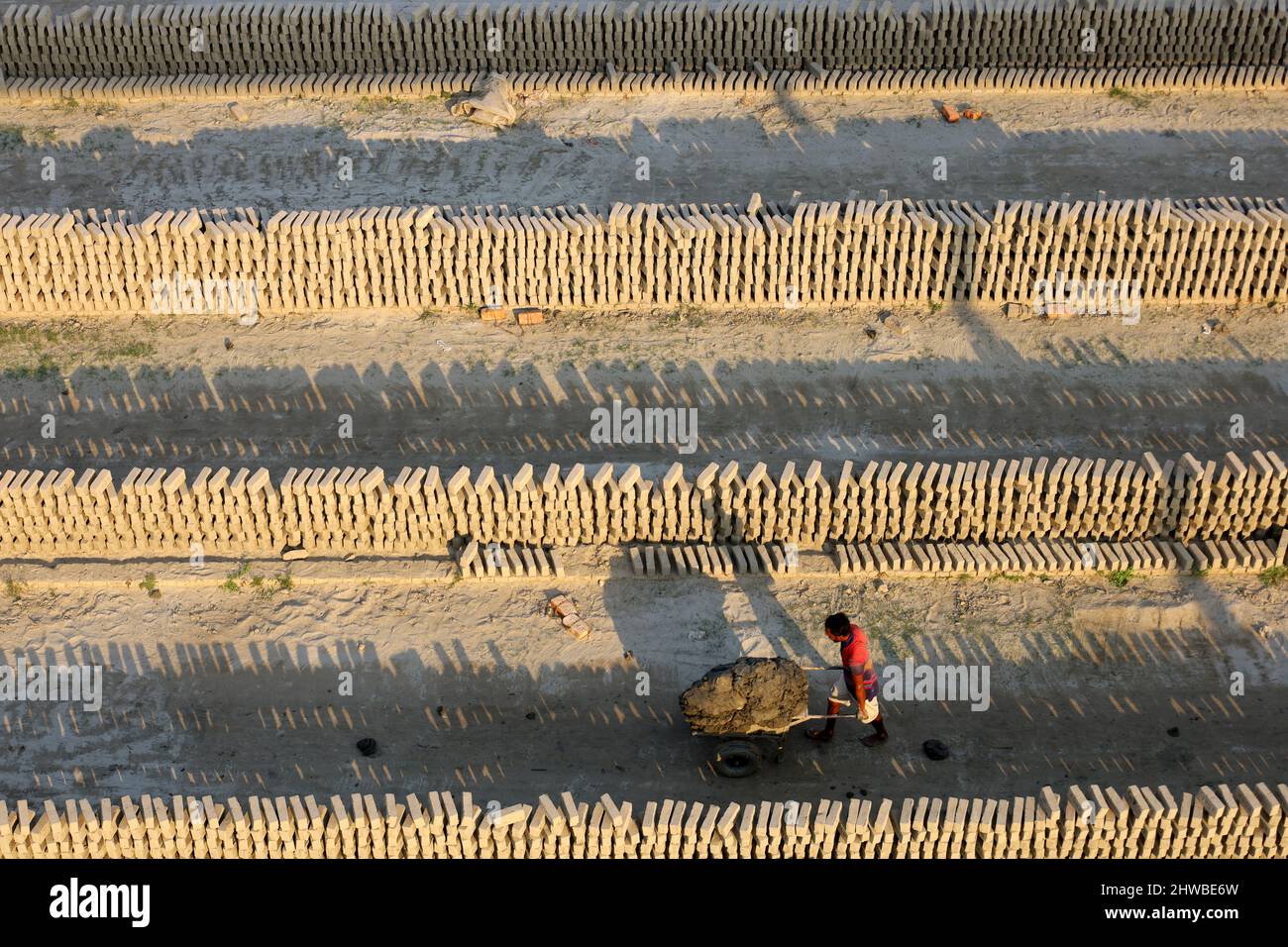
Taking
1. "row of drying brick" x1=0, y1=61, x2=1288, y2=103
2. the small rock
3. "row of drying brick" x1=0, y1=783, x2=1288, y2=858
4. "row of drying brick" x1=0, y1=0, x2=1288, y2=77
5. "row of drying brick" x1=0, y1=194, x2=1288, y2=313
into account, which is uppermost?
"row of drying brick" x1=0, y1=0, x2=1288, y2=77

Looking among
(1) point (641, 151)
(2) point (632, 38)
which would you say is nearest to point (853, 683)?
(1) point (641, 151)

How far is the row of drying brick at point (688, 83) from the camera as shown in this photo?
88.0 ft

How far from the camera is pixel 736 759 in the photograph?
16.5m

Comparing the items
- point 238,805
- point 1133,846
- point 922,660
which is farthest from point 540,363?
point 1133,846

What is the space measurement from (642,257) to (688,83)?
5.67 m

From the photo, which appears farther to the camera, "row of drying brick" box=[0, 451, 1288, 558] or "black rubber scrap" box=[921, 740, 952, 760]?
"row of drying brick" box=[0, 451, 1288, 558]

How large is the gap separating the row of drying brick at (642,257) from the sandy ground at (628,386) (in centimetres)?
36

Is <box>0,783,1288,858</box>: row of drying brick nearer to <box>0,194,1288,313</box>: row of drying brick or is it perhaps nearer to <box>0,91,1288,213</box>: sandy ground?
<box>0,194,1288,313</box>: row of drying brick

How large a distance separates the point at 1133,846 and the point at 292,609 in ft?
30.0

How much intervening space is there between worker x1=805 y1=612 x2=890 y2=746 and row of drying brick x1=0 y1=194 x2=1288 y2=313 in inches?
278

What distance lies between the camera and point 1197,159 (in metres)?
25.5

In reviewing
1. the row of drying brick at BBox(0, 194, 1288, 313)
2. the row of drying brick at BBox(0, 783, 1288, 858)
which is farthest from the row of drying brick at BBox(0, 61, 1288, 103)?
the row of drying brick at BBox(0, 783, 1288, 858)

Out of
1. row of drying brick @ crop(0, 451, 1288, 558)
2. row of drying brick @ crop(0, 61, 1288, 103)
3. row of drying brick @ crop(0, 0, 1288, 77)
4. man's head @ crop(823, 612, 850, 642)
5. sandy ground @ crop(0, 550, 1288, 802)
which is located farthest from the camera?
row of drying brick @ crop(0, 0, 1288, 77)

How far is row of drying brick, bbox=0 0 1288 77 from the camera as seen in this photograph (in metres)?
27.0
